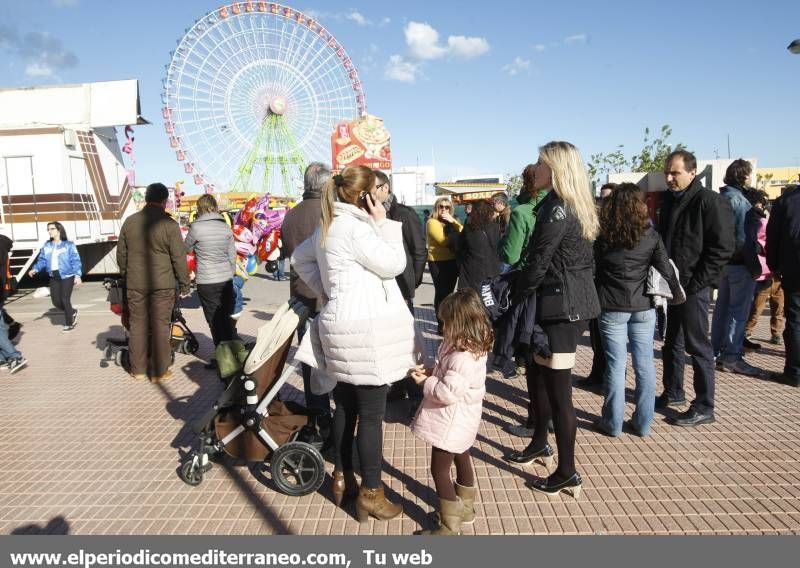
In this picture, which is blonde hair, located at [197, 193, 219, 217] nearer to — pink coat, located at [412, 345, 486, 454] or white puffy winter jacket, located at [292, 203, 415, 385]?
white puffy winter jacket, located at [292, 203, 415, 385]

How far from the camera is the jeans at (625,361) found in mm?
3703

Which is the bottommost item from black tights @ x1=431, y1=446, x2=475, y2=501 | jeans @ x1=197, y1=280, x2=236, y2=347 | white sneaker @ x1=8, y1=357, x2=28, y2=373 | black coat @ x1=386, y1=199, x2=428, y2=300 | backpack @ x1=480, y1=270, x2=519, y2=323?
white sneaker @ x1=8, y1=357, x2=28, y2=373

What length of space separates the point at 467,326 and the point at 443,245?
282cm

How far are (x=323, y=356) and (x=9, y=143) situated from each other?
12949mm

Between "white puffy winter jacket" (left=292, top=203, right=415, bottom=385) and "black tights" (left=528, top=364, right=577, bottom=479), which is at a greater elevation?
"white puffy winter jacket" (left=292, top=203, right=415, bottom=385)

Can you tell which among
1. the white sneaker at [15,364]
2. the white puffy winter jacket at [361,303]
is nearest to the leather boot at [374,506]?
the white puffy winter jacket at [361,303]

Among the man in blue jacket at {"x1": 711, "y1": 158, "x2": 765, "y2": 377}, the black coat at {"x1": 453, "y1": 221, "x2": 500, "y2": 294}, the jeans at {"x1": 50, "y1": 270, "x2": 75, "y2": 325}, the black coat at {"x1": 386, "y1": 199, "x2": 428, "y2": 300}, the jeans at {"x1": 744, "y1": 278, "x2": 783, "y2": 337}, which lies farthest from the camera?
the jeans at {"x1": 50, "y1": 270, "x2": 75, "y2": 325}

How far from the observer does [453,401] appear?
8.80 feet

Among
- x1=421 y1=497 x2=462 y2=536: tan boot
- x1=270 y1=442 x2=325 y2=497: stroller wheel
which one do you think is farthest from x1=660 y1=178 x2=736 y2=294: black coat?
x1=270 y1=442 x2=325 y2=497: stroller wheel

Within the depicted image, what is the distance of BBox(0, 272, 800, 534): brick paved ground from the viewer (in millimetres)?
2924

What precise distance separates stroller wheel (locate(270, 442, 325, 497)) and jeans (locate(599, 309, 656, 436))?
6.82ft

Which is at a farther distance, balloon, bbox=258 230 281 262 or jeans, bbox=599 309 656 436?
balloon, bbox=258 230 281 262

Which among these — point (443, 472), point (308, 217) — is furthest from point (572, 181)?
point (308, 217)
